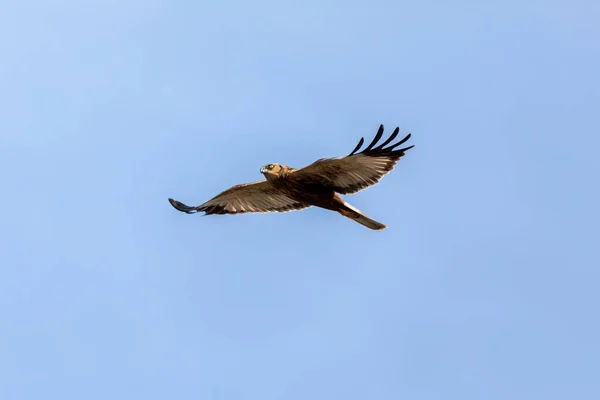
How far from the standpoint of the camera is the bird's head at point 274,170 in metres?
21.0

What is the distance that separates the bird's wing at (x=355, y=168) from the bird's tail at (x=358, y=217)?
0.31 meters

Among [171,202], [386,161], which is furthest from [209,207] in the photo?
[386,161]

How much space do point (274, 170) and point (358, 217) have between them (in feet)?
5.97

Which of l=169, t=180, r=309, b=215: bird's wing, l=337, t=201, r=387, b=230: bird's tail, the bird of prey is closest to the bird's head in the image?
the bird of prey

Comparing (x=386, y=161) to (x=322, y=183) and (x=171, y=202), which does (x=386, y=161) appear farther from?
(x=171, y=202)

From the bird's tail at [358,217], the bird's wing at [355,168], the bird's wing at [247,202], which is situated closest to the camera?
the bird's wing at [355,168]

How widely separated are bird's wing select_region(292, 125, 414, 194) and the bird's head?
0.22 meters

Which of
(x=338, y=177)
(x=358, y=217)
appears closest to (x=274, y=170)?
(x=338, y=177)

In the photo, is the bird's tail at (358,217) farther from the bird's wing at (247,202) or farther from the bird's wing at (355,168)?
the bird's wing at (247,202)

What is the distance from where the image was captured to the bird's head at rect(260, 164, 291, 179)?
21.0 m

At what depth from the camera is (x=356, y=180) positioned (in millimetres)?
21031

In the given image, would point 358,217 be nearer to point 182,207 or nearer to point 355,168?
point 355,168

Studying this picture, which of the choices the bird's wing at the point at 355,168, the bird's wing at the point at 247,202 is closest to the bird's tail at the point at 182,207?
the bird's wing at the point at 247,202

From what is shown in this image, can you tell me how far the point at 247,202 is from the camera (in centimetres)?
2320
